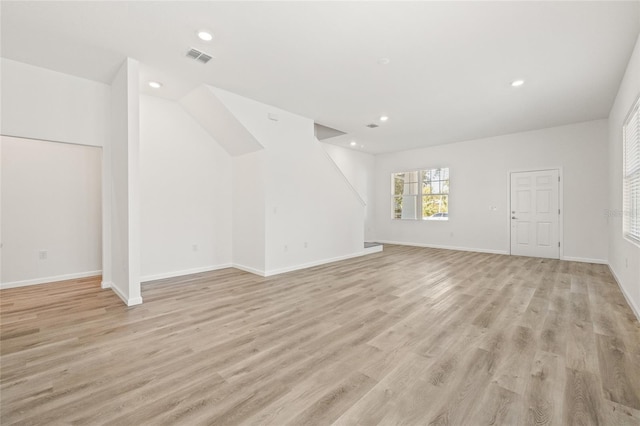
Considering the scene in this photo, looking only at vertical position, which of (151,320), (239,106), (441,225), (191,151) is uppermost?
(239,106)

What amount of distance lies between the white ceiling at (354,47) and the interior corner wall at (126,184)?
351 millimetres

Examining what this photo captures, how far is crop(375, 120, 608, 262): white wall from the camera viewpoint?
19.0 ft

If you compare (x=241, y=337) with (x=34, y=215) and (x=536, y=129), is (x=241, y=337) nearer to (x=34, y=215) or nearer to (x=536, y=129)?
(x=34, y=215)

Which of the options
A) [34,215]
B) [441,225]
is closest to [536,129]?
[441,225]

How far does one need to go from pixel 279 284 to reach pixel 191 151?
2900 millimetres

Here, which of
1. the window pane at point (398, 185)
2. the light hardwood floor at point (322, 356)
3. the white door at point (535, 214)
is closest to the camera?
the light hardwood floor at point (322, 356)

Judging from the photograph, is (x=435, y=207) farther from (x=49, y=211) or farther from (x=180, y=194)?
(x=49, y=211)

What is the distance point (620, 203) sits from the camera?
412 centimetres

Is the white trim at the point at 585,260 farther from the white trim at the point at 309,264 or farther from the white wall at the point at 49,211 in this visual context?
the white wall at the point at 49,211

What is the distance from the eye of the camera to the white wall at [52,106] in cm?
345

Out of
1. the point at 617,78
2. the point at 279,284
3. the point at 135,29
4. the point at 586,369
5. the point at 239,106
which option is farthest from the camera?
the point at 239,106

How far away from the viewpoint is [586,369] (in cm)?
199

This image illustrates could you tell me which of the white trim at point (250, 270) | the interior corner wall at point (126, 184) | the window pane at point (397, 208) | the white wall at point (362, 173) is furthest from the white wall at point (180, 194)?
the window pane at point (397, 208)

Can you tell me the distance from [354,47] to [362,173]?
6.03 m
